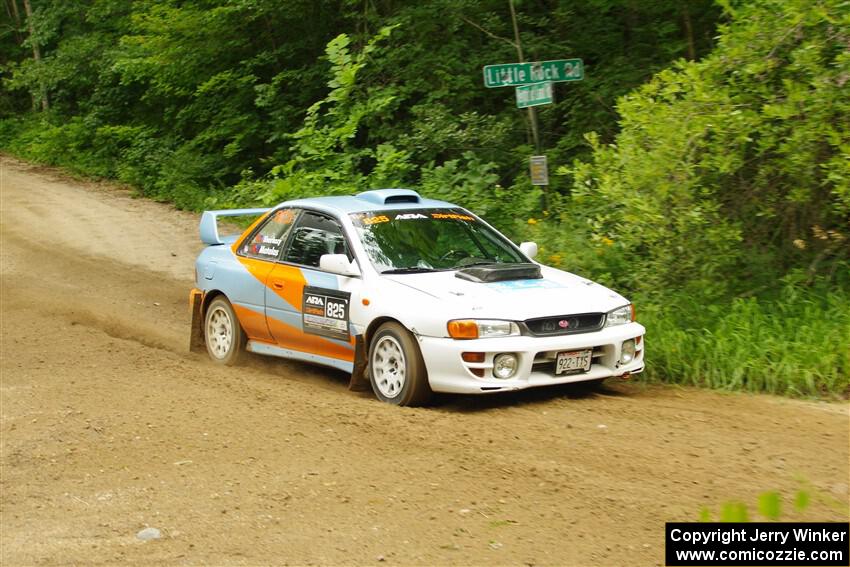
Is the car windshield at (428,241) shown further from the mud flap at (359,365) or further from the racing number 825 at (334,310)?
the mud flap at (359,365)

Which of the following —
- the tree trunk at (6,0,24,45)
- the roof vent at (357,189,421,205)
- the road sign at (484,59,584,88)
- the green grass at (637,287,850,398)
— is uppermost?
the tree trunk at (6,0,24,45)

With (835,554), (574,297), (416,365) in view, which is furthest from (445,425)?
(835,554)

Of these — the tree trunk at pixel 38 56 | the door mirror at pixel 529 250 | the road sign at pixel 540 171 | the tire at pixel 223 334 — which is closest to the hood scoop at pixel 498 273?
the door mirror at pixel 529 250

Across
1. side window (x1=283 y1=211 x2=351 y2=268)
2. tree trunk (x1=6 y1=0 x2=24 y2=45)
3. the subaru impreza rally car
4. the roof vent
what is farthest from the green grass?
tree trunk (x1=6 y1=0 x2=24 y2=45)

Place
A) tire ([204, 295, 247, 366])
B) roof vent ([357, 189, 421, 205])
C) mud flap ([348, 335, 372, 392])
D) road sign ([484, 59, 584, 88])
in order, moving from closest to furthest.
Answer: mud flap ([348, 335, 372, 392]) → roof vent ([357, 189, 421, 205]) → tire ([204, 295, 247, 366]) → road sign ([484, 59, 584, 88])

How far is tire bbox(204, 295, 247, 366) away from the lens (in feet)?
31.6

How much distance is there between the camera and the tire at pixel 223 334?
9633 mm

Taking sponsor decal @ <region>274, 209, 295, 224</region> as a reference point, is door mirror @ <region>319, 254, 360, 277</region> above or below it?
below

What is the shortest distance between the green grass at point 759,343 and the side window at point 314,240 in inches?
109

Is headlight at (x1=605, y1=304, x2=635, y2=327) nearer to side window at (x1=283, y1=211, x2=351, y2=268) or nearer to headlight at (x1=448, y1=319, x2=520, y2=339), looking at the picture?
headlight at (x1=448, y1=319, x2=520, y2=339)

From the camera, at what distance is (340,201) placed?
910cm

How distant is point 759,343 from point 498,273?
7.33 ft

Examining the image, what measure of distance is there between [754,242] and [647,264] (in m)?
1.04

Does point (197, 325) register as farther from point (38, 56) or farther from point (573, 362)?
point (38, 56)
